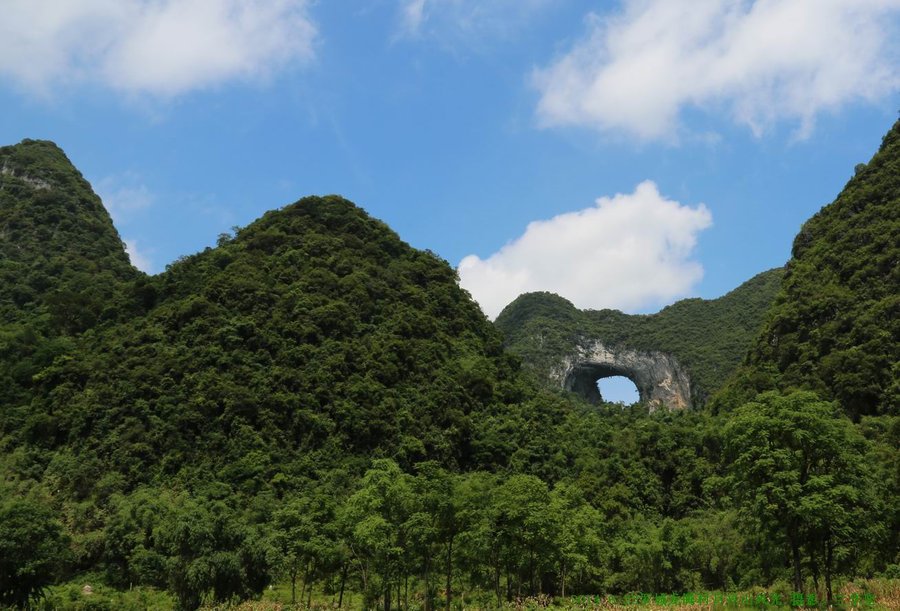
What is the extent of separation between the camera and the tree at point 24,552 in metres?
24.5

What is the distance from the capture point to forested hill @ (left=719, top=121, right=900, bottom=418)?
48562mm

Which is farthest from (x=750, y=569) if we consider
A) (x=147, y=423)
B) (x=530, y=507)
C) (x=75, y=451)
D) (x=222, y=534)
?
(x=75, y=451)

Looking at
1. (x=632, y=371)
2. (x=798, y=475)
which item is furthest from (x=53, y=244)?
(x=632, y=371)

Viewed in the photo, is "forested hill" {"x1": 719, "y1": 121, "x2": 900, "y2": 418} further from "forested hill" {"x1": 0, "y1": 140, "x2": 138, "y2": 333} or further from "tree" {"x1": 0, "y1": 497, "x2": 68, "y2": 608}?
"forested hill" {"x1": 0, "y1": 140, "x2": 138, "y2": 333}

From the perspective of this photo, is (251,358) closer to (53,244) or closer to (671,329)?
(53,244)

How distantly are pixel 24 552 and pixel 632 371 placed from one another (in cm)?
9462

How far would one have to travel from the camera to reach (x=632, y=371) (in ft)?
354

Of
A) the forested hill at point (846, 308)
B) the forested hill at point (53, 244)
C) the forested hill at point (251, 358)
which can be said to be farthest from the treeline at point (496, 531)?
the forested hill at point (53, 244)

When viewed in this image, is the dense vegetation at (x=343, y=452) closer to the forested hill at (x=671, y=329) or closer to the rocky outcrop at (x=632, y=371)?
the rocky outcrop at (x=632, y=371)

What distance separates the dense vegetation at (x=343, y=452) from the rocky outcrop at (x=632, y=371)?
27531 millimetres

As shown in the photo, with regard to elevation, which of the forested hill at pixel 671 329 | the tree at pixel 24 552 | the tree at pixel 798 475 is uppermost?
the forested hill at pixel 671 329

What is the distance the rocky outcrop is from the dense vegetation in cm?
2753

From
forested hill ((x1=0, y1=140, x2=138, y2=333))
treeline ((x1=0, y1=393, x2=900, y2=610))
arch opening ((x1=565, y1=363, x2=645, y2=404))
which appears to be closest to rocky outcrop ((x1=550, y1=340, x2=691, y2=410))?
arch opening ((x1=565, y1=363, x2=645, y2=404))

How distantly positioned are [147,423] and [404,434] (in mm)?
18958
